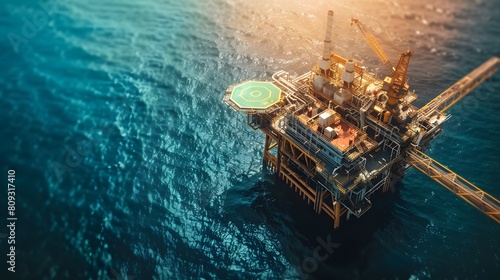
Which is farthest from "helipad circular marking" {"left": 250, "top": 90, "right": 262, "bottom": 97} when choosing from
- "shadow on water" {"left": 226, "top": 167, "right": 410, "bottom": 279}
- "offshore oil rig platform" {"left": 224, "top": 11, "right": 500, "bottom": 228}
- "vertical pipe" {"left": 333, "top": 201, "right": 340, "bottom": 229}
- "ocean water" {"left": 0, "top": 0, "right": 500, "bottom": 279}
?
"vertical pipe" {"left": 333, "top": 201, "right": 340, "bottom": 229}

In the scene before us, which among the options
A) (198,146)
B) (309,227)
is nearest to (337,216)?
(309,227)

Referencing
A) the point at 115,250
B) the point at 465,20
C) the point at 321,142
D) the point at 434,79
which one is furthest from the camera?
the point at 465,20

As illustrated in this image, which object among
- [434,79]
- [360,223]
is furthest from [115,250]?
[434,79]

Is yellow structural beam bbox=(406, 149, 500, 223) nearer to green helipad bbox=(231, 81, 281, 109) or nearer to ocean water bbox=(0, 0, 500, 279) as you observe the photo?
ocean water bbox=(0, 0, 500, 279)

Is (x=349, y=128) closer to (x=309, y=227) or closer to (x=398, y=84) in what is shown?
(x=398, y=84)

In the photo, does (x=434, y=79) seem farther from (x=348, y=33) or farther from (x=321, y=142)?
(x=321, y=142)

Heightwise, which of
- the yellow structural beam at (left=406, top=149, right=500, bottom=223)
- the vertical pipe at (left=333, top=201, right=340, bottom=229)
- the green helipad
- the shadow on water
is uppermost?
the green helipad
